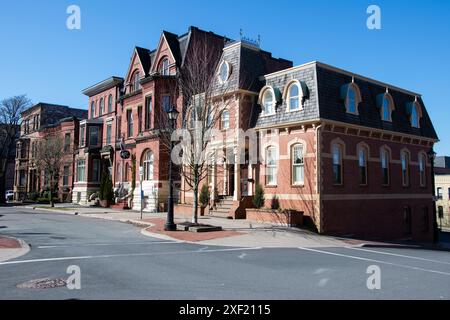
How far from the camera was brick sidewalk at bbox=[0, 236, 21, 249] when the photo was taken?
13009 millimetres

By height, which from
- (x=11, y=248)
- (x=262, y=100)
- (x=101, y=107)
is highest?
(x=101, y=107)

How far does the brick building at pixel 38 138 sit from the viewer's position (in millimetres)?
45344

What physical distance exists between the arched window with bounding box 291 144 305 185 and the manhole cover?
1453 cm

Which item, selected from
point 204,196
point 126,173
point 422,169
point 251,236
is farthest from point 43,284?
point 126,173

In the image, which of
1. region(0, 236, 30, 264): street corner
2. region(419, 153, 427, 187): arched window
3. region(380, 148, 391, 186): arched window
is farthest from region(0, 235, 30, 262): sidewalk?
region(419, 153, 427, 187): arched window

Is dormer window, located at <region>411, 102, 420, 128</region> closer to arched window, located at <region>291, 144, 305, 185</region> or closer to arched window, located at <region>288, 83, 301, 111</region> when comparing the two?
arched window, located at <region>288, 83, 301, 111</region>

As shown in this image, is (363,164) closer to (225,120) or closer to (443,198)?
(225,120)

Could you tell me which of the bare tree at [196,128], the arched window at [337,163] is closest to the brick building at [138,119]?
the bare tree at [196,128]

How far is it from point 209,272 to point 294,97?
1404 cm

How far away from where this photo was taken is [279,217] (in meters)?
19.7

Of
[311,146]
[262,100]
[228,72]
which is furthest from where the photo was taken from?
[228,72]

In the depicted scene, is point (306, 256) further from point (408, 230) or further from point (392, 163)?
point (408, 230)

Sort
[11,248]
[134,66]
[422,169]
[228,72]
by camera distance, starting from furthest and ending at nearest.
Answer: [134,66], [422,169], [228,72], [11,248]
